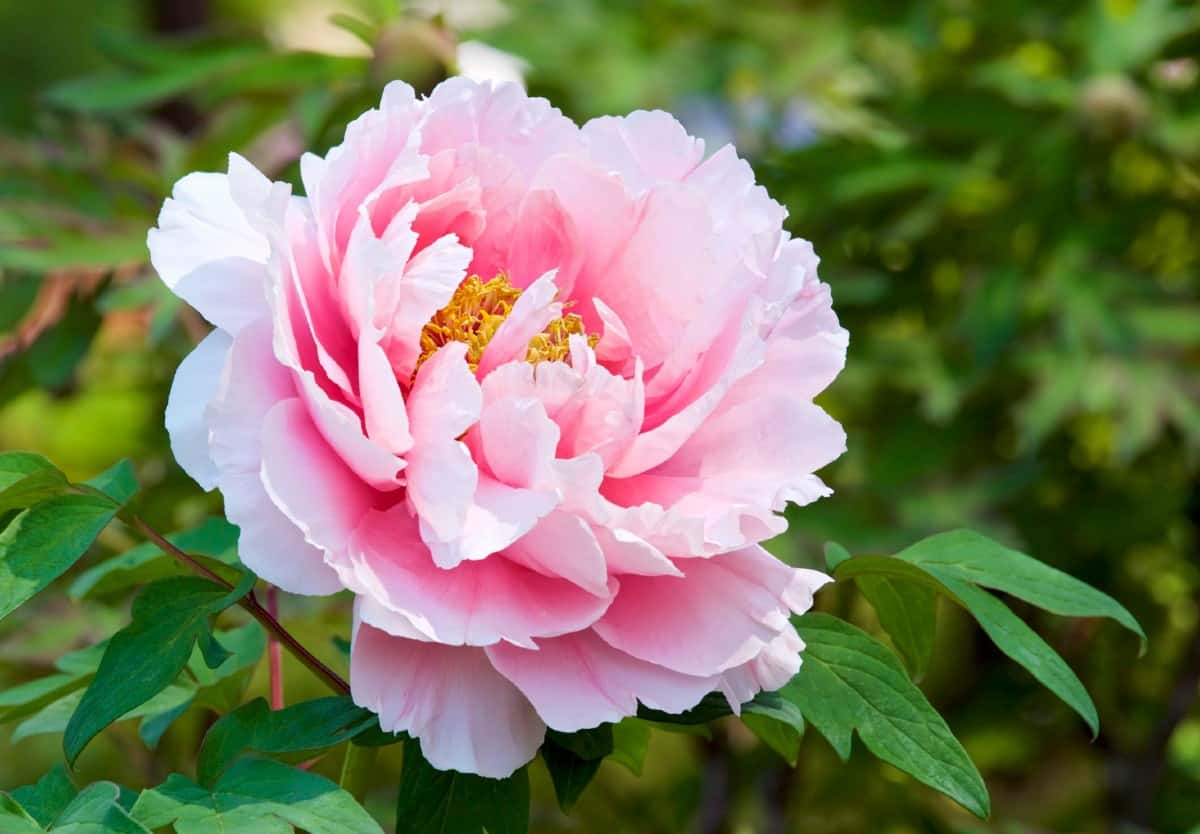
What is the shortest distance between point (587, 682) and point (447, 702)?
0.15 feet

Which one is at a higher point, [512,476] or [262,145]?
[512,476]

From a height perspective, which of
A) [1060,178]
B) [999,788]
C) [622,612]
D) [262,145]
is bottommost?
[999,788]

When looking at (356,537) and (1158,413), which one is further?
(1158,413)

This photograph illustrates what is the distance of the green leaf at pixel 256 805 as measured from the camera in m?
0.48

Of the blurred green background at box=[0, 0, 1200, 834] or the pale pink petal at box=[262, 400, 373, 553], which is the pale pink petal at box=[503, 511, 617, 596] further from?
the blurred green background at box=[0, 0, 1200, 834]

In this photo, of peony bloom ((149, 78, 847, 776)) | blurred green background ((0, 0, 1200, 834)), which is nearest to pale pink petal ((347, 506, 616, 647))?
peony bloom ((149, 78, 847, 776))

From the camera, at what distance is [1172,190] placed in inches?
55.9

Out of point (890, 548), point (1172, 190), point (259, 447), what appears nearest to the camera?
point (259, 447)

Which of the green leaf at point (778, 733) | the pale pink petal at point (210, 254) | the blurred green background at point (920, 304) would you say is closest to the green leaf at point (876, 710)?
the green leaf at point (778, 733)

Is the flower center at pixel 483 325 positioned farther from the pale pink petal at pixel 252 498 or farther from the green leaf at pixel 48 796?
the green leaf at pixel 48 796

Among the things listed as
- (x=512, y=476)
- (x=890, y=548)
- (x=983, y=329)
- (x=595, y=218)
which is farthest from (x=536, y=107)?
(x=983, y=329)

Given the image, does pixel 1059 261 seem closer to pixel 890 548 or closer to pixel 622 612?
pixel 890 548

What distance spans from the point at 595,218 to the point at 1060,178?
2.90ft

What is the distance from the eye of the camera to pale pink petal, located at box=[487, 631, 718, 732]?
483 millimetres
